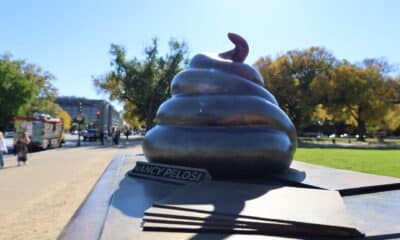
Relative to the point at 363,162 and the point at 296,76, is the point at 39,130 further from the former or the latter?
the point at 296,76

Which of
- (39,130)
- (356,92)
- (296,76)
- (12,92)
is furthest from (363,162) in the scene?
(12,92)

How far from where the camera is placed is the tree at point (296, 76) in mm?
51156

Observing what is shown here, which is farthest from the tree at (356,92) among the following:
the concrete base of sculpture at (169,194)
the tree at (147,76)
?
the concrete base of sculpture at (169,194)

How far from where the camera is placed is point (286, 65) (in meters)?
53.5

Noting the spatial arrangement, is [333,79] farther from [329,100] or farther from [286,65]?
[286,65]

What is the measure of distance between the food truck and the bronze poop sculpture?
74.4 ft

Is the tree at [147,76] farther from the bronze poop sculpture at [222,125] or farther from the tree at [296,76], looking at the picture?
the bronze poop sculpture at [222,125]

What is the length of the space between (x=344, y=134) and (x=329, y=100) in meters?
43.0

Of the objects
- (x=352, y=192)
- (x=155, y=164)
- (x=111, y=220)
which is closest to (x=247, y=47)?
(x=155, y=164)

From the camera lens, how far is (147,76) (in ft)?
160

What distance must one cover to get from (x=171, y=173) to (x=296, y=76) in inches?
1944

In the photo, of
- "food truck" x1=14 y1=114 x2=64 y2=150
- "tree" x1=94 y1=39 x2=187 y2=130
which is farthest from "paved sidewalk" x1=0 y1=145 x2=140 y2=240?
"tree" x1=94 y1=39 x2=187 y2=130

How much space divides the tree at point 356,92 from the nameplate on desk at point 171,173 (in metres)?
43.5

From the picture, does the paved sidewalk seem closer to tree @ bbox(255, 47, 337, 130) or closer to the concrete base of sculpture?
the concrete base of sculpture
